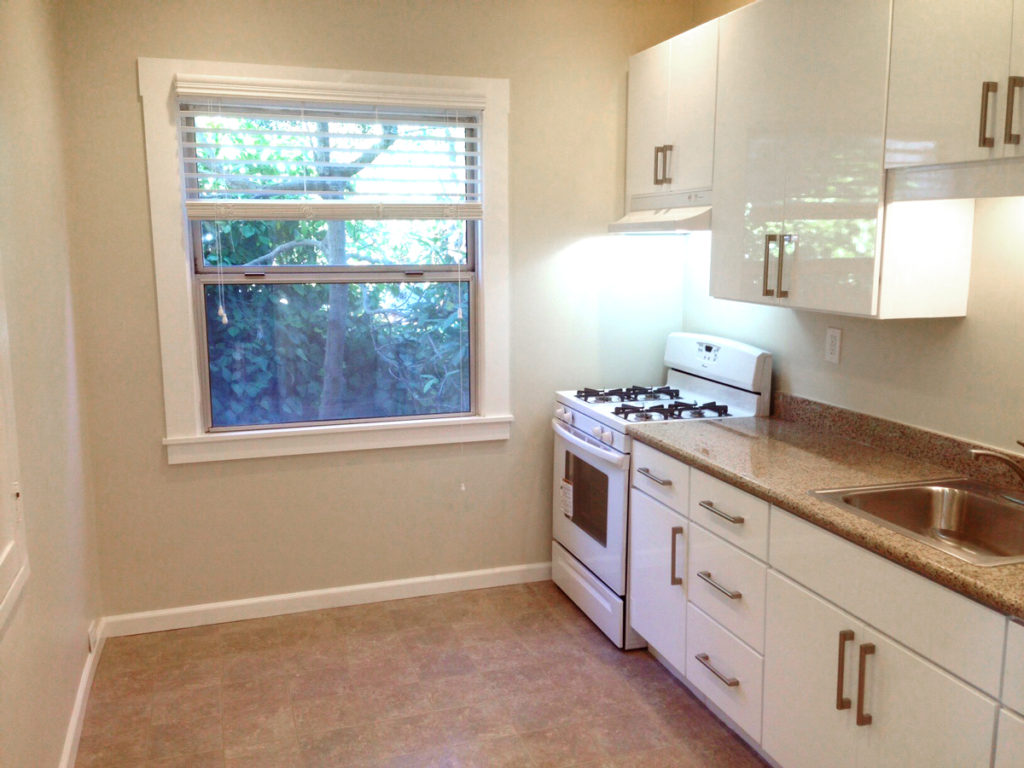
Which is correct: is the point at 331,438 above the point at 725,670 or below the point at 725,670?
above

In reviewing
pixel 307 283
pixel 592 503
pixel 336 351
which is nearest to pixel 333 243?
pixel 307 283

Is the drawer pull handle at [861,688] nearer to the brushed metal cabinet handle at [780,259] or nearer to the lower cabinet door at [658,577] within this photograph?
the lower cabinet door at [658,577]

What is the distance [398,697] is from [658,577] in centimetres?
96

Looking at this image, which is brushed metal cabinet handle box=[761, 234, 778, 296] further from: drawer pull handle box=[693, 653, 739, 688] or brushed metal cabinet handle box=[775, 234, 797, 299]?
drawer pull handle box=[693, 653, 739, 688]

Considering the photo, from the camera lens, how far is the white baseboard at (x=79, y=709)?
2.46 metres

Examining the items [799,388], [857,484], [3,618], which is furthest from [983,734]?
[3,618]

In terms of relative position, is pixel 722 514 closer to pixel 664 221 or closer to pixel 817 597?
pixel 817 597

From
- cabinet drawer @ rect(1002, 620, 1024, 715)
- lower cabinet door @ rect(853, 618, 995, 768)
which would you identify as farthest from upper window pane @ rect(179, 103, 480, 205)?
cabinet drawer @ rect(1002, 620, 1024, 715)

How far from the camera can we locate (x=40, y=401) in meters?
2.39

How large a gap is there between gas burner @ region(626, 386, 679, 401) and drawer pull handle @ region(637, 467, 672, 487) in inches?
21.0

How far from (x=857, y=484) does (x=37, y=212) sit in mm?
2434

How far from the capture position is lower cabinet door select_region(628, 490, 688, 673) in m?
2.78

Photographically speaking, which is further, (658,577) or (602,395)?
(602,395)

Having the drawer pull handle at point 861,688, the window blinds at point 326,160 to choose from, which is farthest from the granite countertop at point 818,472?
the window blinds at point 326,160
